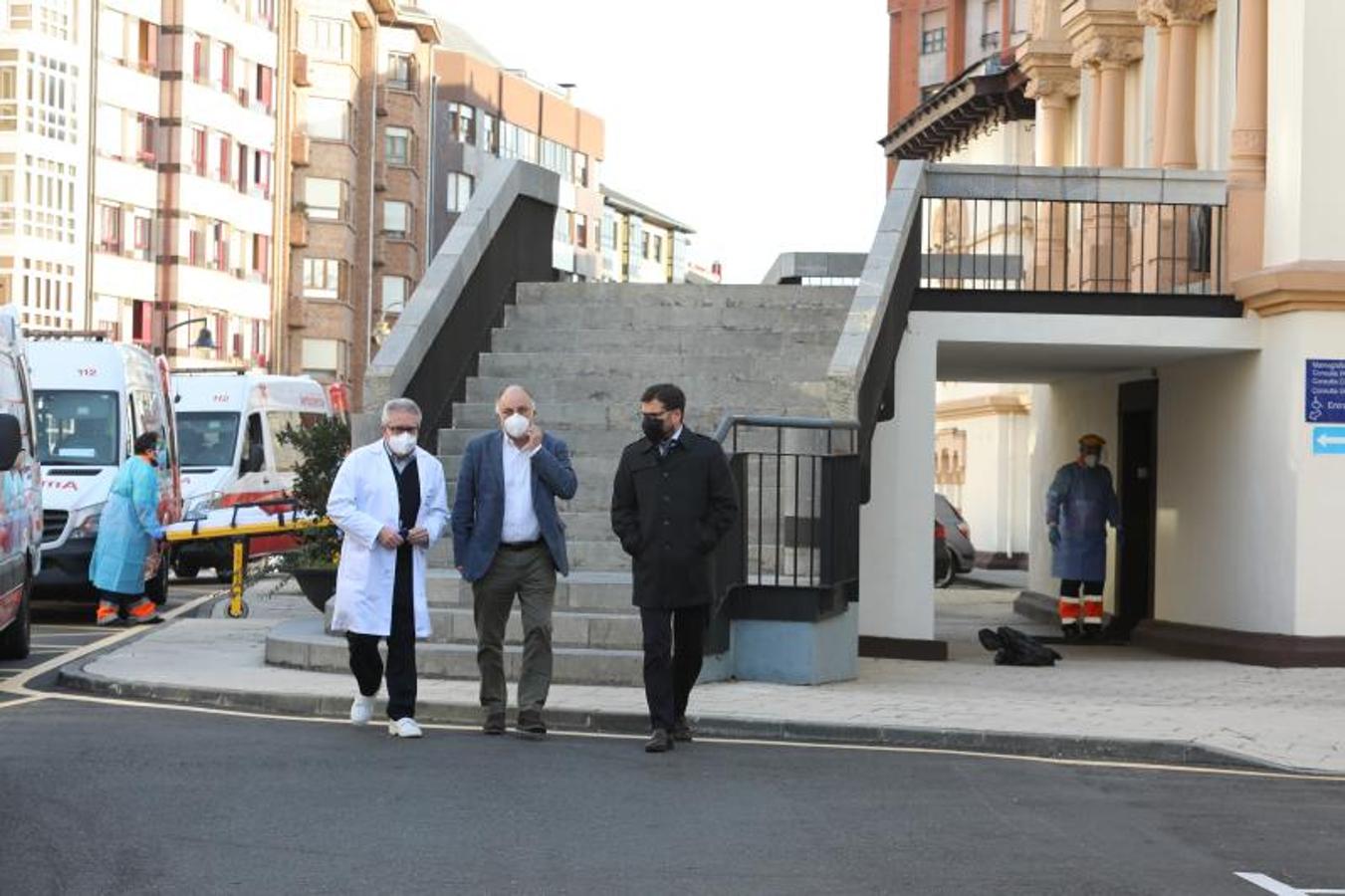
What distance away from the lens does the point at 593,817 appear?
34.9 ft

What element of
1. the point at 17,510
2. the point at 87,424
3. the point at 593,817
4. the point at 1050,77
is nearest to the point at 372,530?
the point at 593,817

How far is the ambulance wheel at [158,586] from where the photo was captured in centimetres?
2525

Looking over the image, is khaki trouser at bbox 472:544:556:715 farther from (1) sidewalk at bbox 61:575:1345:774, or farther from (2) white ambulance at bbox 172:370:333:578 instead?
(2) white ambulance at bbox 172:370:333:578

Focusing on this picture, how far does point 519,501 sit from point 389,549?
0.71m

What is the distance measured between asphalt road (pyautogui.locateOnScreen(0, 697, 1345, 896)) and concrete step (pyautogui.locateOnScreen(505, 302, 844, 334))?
25.8 feet

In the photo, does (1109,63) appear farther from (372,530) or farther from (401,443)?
(372,530)

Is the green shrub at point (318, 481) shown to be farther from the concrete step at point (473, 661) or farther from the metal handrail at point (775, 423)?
the metal handrail at point (775, 423)

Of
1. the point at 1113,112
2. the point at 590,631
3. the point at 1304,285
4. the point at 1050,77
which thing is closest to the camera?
the point at 590,631

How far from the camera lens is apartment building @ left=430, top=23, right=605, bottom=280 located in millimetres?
115062

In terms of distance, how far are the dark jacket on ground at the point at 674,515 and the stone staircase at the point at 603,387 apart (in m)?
2.17

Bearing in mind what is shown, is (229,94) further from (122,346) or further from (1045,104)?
(122,346)

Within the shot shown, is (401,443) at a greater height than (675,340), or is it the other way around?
(675,340)

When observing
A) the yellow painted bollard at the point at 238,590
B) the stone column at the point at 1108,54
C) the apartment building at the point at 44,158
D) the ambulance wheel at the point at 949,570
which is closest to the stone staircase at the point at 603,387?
the yellow painted bollard at the point at 238,590

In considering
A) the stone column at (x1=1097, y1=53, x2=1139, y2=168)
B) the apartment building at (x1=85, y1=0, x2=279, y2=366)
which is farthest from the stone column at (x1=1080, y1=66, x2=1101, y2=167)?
the apartment building at (x1=85, y1=0, x2=279, y2=366)
